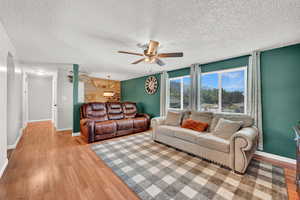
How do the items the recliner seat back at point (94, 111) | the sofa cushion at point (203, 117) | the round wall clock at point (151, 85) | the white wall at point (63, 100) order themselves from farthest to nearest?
the round wall clock at point (151, 85) → the white wall at point (63, 100) → the recliner seat back at point (94, 111) → the sofa cushion at point (203, 117)

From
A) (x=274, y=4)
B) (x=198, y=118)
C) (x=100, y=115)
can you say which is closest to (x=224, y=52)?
(x=274, y=4)

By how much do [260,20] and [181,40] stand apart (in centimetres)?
113

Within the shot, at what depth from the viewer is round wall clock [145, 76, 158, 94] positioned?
5184 mm

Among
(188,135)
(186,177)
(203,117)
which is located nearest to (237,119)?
(203,117)

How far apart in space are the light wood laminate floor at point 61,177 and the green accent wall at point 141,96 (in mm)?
3129

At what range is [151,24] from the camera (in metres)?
1.76

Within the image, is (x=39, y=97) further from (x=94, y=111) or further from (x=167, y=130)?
(x=167, y=130)

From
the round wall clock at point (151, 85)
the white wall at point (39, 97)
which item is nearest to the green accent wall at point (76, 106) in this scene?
the round wall clock at point (151, 85)

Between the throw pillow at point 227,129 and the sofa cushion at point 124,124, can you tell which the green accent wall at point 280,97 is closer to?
the throw pillow at point 227,129

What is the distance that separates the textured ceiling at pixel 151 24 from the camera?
55.1 inches

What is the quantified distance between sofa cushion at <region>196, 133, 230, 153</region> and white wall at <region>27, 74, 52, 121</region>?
7.79m

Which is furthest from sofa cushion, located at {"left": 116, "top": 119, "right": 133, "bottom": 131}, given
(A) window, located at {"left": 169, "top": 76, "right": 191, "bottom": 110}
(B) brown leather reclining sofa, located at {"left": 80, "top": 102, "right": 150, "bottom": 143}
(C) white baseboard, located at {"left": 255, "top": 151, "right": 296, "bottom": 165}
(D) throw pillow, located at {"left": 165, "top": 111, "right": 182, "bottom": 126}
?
(C) white baseboard, located at {"left": 255, "top": 151, "right": 296, "bottom": 165}

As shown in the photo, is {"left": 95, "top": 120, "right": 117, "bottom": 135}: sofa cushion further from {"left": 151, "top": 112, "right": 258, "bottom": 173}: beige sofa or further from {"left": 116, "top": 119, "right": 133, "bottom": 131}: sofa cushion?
{"left": 151, "top": 112, "right": 258, "bottom": 173}: beige sofa

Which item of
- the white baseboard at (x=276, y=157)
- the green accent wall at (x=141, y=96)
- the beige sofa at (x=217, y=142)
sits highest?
the green accent wall at (x=141, y=96)
